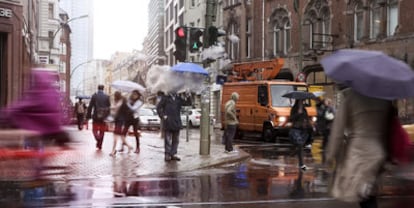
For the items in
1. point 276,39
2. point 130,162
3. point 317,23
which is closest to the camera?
point 130,162

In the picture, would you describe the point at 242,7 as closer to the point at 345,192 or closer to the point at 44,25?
A: the point at 44,25

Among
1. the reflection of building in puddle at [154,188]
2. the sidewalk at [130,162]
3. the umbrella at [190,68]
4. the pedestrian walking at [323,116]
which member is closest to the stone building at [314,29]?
the pedestrian walking at [323,116]

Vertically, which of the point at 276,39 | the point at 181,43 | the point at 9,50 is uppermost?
the point at 276,39

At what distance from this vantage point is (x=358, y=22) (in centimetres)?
3459

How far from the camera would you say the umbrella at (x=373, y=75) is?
5.46 meters

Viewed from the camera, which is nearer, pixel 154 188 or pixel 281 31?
pixel 154 188

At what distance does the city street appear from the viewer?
344 inches

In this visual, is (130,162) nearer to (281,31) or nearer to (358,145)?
(358,145)

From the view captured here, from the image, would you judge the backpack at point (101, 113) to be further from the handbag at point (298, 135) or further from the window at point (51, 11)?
the window at point (51, 11)

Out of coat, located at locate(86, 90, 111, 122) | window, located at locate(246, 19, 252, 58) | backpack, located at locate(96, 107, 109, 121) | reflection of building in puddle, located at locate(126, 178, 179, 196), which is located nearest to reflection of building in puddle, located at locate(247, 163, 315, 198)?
reflection of building in puddle, located at locate(126, 178, 179, 196)

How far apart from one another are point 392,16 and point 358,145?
28001 mm

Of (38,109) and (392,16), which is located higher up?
(392,16)

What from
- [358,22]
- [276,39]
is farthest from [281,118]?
[276,39]

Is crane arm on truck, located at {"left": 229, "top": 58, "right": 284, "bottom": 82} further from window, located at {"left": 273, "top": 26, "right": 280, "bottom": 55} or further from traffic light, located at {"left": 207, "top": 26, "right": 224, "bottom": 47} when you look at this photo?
window, located at {"left": 273, "top": 26, "right": 280, "bottom": 55}
